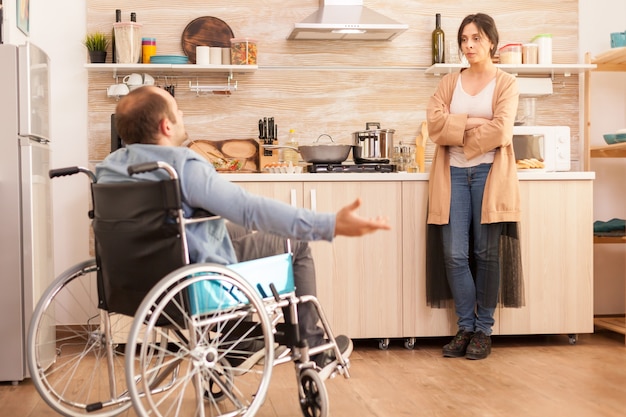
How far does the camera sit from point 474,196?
3.94 metres

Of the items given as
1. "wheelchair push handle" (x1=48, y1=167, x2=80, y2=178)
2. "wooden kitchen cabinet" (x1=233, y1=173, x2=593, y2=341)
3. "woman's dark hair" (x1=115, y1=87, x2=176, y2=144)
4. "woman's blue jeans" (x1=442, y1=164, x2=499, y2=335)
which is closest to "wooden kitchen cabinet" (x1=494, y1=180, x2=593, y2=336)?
"wooden kitchen cabinet" (x1=233, y1=173, x2=593, y2=341)

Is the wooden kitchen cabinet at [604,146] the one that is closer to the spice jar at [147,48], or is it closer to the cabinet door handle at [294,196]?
the cabinet door handle at [294,196]

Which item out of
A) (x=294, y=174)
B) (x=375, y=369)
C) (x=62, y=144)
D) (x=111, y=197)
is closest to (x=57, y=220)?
(x=62, y=144)

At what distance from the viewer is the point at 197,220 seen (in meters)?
2.19

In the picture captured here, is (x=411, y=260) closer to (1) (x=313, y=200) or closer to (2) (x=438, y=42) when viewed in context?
(1) (x=313, y=200)

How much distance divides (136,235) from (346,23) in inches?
96.7

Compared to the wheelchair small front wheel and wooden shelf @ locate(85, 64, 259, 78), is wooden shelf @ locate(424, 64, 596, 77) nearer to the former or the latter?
wooden shelf @ locate(85, 64, 259, 78)

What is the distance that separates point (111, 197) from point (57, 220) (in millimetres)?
→ 2489

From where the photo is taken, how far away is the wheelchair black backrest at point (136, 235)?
6.98 ft

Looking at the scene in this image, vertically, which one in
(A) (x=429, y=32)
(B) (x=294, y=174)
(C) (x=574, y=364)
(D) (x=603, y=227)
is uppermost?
(A) (x=429, y=32)

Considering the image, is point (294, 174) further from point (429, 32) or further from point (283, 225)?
point (283, 225)

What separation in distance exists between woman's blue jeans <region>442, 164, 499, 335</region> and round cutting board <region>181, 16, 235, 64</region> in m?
1.47

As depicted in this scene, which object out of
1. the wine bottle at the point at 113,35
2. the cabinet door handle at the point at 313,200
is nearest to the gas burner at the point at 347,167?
the cabinet door handle at the point at 313,200

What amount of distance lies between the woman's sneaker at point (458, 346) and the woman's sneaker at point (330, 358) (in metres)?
1.23
